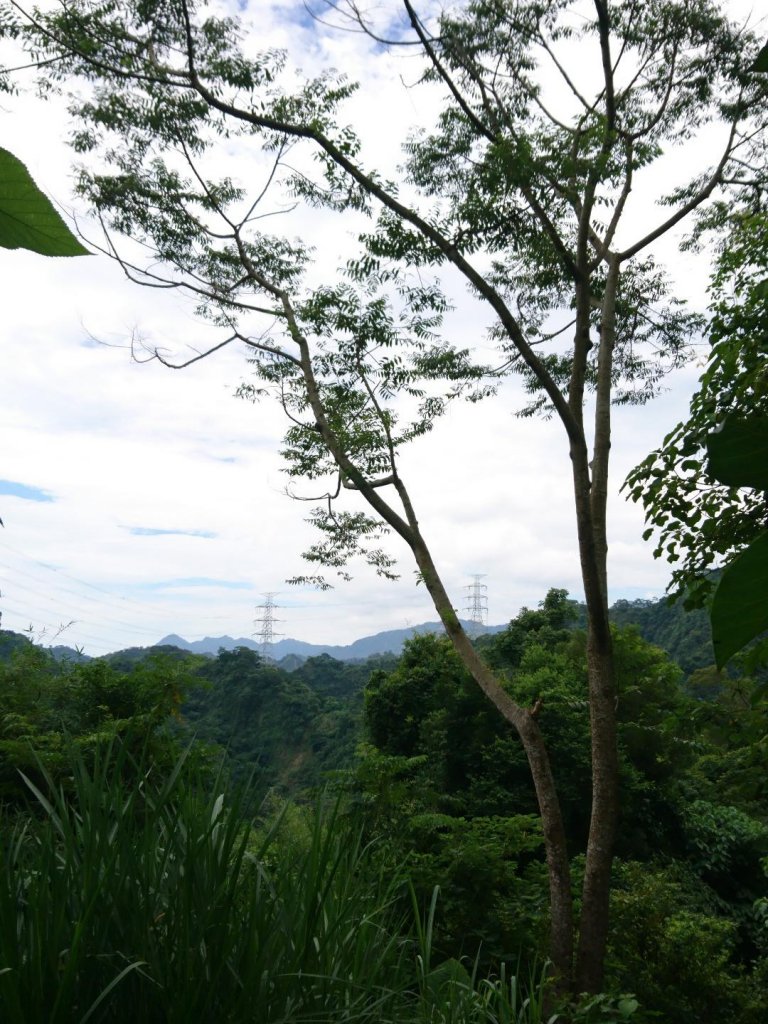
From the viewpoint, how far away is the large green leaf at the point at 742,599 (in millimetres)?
175

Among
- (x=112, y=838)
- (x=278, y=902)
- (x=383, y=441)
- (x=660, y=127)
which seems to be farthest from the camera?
(x=383, y=441)

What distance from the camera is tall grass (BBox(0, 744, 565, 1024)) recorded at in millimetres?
963

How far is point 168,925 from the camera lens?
109cm

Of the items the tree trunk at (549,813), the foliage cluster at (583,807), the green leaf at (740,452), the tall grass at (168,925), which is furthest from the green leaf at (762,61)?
the tree trunk at (549,813)

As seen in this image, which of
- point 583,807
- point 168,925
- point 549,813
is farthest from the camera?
point 583,807

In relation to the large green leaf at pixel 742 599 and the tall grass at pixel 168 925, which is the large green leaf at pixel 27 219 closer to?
the large green leaf at pixel 742 599

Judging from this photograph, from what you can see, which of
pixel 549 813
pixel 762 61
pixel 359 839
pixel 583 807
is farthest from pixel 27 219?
pixel 583 807

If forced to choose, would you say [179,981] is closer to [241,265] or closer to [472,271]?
[472,271]

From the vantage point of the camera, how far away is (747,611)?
179 millimetres

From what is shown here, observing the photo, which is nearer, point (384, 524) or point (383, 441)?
point (383, 441)

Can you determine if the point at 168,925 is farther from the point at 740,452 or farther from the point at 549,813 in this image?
the point at 549,813

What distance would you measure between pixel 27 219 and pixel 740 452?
199 mm

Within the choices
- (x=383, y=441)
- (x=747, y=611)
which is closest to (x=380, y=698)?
(x=383, y=441)

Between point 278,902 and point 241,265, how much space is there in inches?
239
